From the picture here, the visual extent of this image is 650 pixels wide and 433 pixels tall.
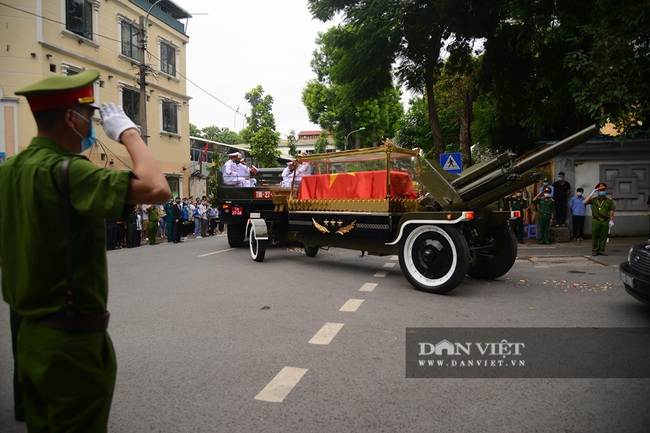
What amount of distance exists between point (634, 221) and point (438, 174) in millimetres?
11058

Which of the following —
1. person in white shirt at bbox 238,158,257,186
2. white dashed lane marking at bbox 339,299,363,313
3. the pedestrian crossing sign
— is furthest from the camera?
the pedestrian crossing sign

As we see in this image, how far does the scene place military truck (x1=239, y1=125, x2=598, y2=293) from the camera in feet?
22.5

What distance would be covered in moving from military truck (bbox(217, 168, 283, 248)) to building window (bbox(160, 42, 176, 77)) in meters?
15.5

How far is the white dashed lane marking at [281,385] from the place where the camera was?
345 centimetres

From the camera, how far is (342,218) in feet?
28.3

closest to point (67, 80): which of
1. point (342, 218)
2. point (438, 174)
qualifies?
point (438, 174)

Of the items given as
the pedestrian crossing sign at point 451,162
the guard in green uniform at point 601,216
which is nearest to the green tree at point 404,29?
the pedestrian crossing sign at point 451,162

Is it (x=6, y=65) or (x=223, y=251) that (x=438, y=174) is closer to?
(x=223, y=251)

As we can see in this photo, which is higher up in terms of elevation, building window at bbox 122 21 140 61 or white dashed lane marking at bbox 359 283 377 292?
building window at bbox 122 21 140 61

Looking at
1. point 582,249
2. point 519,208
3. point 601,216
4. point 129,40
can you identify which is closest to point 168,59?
point 129,40

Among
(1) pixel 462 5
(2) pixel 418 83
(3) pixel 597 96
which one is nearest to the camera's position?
(3) pixel 597 96

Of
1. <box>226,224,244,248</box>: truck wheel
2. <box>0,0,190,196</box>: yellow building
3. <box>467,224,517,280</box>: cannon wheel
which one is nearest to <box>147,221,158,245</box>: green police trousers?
<box>0,0,190,196</box>: yellow building

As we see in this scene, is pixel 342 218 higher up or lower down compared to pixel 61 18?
lower down

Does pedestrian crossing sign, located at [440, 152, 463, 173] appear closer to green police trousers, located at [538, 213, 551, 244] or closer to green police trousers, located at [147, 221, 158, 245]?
green police trousers, located at [538, 213, 551, 244]
